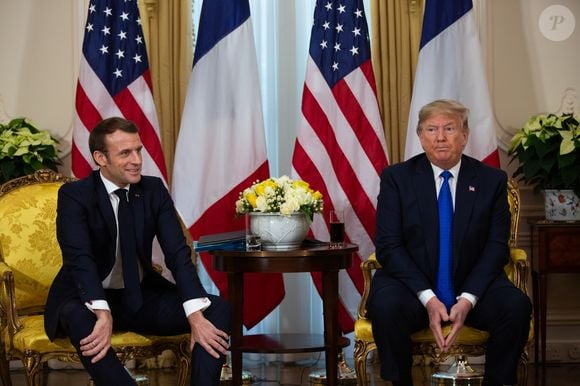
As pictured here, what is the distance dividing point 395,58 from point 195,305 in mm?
2731

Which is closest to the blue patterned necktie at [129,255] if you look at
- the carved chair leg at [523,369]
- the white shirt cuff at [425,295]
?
the white shirt cuff at [425,295]

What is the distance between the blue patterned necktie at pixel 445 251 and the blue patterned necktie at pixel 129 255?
Answer: 1324 millimetres

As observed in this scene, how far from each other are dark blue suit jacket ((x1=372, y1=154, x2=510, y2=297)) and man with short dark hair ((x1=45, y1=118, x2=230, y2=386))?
2.73 feet

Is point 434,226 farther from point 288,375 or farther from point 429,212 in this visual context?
point 288,375

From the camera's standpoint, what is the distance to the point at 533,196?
5922 millimetres

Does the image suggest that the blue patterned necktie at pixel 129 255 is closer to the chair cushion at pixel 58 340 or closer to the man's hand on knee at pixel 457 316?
the chair cushion at pixel 58 340

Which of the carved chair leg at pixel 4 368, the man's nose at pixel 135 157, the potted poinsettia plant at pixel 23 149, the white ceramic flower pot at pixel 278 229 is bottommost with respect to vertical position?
the carved chair leg at pixel 4 368

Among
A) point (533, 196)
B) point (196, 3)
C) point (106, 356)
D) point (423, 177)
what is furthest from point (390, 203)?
point (196, 3)

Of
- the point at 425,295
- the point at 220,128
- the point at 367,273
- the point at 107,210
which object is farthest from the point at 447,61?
the point at 107,210

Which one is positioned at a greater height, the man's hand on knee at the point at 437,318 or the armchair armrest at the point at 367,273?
the armchair armrest at the point at 367,273

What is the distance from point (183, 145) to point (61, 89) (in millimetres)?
1106

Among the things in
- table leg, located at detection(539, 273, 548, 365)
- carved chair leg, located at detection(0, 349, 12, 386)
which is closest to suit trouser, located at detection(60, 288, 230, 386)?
carved chair leg, located at detection(0, 349, 12, 386)

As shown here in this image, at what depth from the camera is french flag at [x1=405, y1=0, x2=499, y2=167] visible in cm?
533

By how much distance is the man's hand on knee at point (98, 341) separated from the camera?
351 cm
